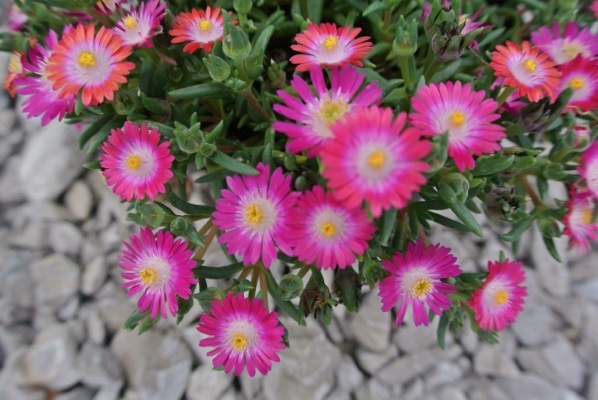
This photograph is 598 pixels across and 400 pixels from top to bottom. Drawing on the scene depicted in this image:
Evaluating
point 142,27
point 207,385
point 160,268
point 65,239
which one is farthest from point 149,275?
point 65,239

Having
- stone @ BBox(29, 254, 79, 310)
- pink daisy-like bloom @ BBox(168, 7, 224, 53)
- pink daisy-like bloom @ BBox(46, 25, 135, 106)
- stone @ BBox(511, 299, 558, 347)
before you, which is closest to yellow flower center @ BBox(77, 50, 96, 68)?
pink daisy-like bloom @ BBox(46, 25, 135, 106)

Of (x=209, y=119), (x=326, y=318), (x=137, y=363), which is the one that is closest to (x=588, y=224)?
(x=326, y=318)

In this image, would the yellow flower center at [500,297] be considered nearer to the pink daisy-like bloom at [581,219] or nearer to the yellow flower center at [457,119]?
the pink daisy-like bloom at [581,219]

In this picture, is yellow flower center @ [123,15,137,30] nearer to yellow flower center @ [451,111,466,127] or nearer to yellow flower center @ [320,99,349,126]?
yellow flower center @ [320,99,349,126]

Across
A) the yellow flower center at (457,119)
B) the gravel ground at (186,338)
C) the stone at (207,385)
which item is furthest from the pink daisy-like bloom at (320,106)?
the stone at (207,385)

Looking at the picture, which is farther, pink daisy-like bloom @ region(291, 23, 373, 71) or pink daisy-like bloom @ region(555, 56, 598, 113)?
pink daisy-like bloom @ region(555, 56, 598, 113)

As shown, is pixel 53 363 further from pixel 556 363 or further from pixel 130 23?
pixel 556 363
